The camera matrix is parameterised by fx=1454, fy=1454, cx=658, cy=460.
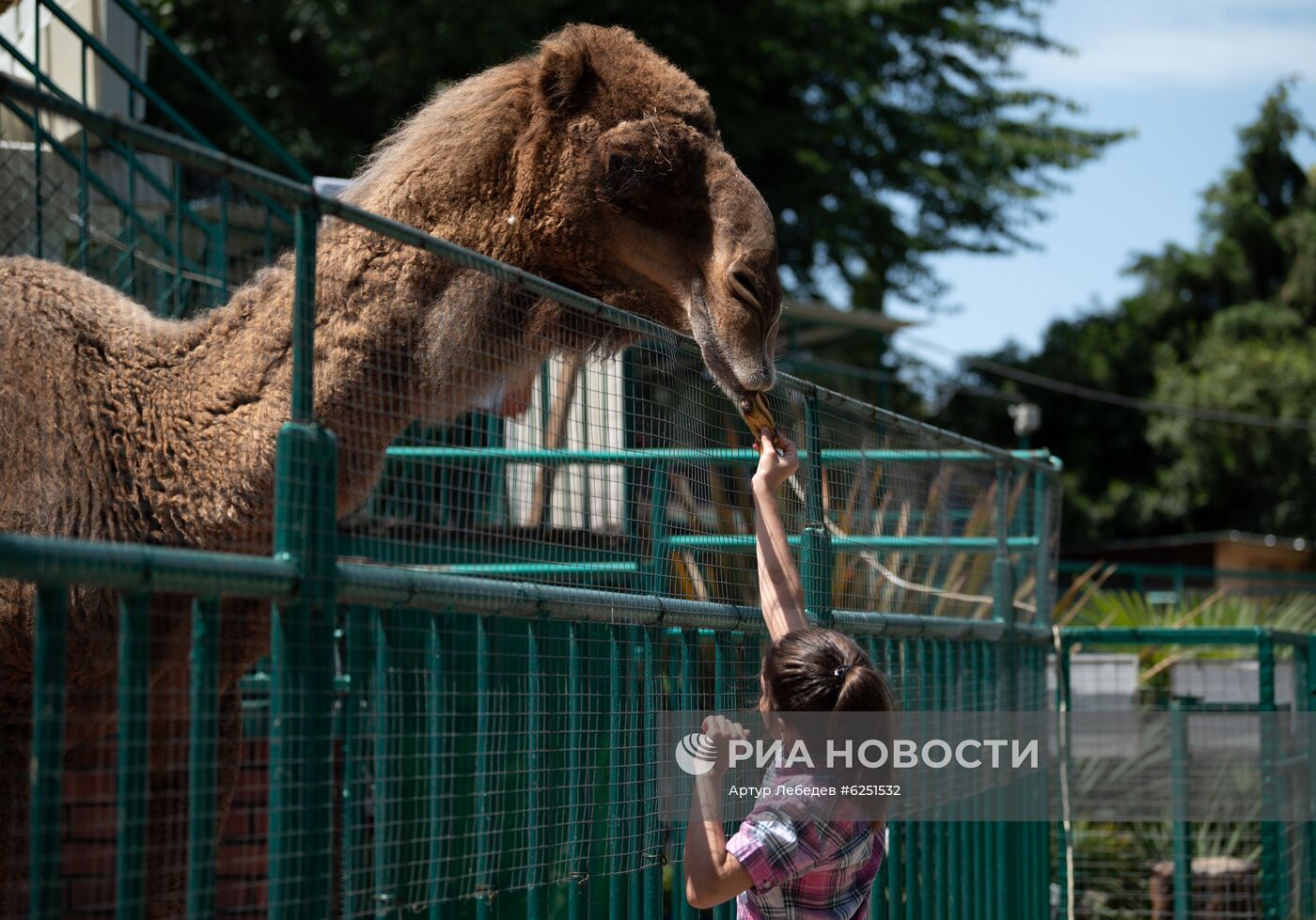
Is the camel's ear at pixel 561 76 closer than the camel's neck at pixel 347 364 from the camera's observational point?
No

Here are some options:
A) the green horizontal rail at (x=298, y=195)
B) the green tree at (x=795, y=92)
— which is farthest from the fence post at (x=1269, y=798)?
the green tree at (x=795, y=92)

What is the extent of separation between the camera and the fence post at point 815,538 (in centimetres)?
410

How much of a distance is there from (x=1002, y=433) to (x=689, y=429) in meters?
28.5

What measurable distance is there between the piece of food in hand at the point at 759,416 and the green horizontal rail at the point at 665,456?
0.51ft

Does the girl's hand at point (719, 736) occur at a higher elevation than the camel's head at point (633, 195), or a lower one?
lower

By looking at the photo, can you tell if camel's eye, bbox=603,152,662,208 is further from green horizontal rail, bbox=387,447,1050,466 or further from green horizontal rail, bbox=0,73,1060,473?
green horizontal rail, bbox=387,447,1050,466

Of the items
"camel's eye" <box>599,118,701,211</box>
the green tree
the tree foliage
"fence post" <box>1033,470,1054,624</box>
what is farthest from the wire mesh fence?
the tree foliage

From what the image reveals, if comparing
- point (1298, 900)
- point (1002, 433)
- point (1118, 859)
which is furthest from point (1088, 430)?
point (1298, 900)

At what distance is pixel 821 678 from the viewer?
9.74ft

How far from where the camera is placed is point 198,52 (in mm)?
18578

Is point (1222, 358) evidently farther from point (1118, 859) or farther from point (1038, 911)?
point (1038, 911)

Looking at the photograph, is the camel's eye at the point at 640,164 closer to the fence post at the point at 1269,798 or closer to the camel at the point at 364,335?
the camel at the point at 364,335

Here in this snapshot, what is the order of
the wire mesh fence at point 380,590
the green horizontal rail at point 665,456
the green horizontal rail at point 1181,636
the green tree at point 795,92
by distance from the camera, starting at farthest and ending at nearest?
the green tree at point 795,92 → the green horizontal rail at point 1181,636 → the green horizontal rail at point 665,456 → the wire mesh fence at point 380,590

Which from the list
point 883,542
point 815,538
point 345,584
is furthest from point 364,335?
point 883,542
